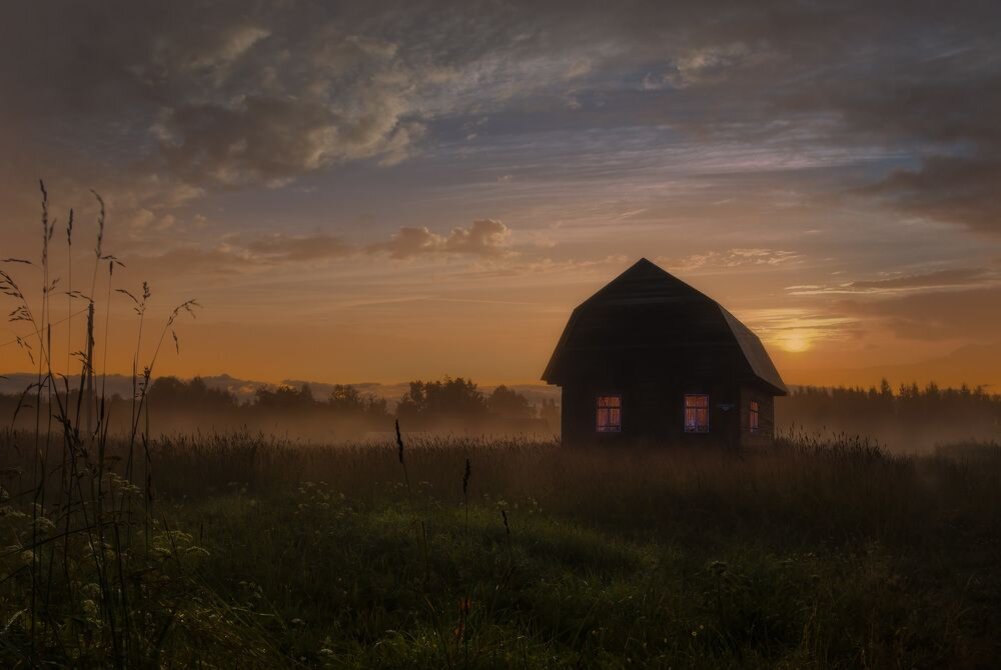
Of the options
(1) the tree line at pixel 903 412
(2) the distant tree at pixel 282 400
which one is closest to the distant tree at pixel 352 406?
(2) the distant tree at pixel 282 400

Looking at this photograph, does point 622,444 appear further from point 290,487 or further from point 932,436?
point 932,436

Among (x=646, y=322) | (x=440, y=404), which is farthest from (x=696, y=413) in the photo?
(x=440, y=404)

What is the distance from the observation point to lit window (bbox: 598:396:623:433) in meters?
21.9

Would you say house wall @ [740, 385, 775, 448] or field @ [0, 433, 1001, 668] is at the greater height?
house wall @ [740, 385, 775, 448]

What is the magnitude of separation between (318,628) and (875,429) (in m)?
77.9

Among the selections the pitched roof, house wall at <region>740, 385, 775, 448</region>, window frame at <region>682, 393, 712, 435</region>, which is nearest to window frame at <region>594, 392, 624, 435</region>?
the pitched roof

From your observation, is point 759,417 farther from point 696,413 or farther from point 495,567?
point 495,567

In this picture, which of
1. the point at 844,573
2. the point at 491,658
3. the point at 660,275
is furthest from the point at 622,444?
the point at 491,658

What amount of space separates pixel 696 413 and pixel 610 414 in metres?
2.43

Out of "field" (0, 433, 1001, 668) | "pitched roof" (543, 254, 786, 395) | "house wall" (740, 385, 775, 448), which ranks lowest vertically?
"field" (0, 433, 1001, 668)

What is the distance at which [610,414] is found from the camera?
22.1 metres

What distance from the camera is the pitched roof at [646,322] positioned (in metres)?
21.2

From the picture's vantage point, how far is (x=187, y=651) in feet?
14.2

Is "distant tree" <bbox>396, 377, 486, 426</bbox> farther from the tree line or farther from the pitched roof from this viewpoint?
the pitched roof
